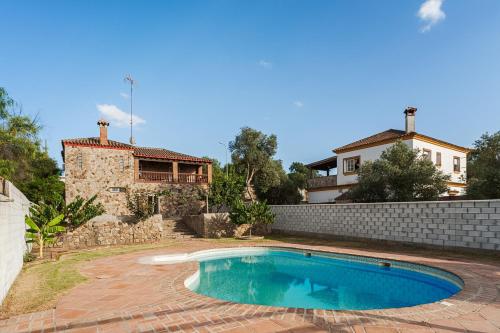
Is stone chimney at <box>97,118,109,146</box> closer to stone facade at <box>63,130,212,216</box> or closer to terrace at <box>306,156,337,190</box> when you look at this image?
stone facade at <box>63,130,212,216</box>

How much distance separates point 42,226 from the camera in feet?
40.0

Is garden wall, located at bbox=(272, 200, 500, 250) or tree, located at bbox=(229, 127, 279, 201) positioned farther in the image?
tree, located at bbox=(229, 127, 279, 201)

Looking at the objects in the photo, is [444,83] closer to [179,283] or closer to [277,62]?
[277,62]

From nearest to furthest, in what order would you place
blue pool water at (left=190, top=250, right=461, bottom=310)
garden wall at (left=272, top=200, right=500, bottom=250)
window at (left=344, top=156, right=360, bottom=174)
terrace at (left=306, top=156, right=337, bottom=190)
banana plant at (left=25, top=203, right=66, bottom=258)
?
blue pool water at (left=190, top=250, right=461, bottom=310)
garden wall at (left=272, top=200, right=500, bottom=250)
banana plant at (left=25, top=203, right=66, bottom=258)
window at (left=344, top=156, right=360, bottom=174)
terrace at (left=306, top=156, right=337, bottom=190)

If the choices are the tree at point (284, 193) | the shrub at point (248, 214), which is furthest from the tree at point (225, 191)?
the tree at point (284, 193)

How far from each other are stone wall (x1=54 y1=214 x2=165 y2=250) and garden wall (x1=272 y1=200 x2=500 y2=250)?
398 inches

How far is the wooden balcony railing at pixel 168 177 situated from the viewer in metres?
25.5

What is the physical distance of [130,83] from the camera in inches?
1174

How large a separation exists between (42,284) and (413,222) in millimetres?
14549

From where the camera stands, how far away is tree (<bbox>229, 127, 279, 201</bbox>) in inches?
1115

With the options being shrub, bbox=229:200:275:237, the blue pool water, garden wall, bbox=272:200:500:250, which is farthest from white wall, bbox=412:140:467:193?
the blue pool water

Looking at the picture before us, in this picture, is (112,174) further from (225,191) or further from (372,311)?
(372,311)

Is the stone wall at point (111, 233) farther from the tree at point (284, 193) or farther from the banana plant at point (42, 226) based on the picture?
the tree at point (284, 193)

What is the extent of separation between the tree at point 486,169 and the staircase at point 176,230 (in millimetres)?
17061
